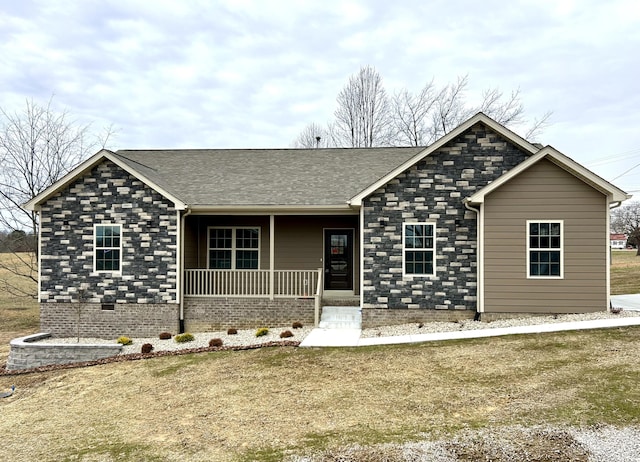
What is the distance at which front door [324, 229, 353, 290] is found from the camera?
14.5 meters

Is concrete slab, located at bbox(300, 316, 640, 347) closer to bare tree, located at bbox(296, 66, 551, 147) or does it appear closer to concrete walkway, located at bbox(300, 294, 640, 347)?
concrete walkway, located at bbox(300, 294, 640, 347)

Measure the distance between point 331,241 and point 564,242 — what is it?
6.82 meters

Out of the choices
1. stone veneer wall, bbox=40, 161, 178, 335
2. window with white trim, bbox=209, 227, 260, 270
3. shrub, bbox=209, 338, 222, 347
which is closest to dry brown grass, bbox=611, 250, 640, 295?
window with white trim, bbox=209, 227, 260, 270

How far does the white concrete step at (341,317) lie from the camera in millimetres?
11984

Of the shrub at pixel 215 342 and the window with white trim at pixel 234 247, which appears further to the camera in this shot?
the window with white trim at pixel 234 247

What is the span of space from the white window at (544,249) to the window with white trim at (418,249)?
241 cm

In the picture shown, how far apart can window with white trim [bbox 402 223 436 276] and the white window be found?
241 centimetres

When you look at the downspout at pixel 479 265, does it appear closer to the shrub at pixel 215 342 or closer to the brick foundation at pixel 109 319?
the shrub at pixel 215 342

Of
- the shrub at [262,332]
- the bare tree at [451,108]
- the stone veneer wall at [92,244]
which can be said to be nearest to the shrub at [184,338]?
the stone veneer wall at [92,244]

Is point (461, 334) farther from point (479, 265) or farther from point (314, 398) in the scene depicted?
point (314, 398)

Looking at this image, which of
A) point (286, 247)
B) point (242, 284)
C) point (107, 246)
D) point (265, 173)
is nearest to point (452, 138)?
point (286, 247)

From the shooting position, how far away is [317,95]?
32500 mm

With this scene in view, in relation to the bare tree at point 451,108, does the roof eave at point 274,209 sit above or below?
below

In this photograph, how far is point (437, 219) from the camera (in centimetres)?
1166
